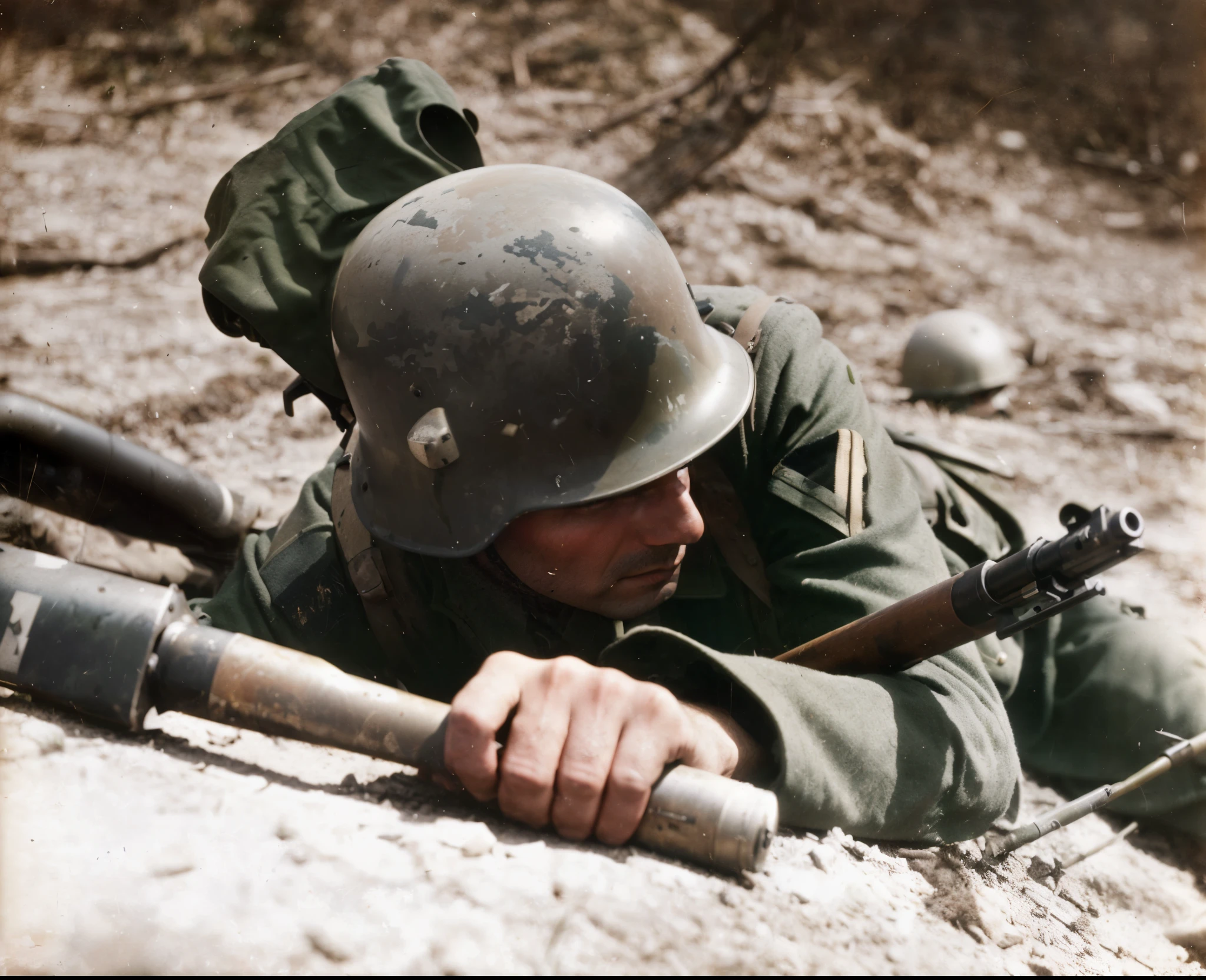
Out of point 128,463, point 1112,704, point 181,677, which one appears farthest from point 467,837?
point 1112,704

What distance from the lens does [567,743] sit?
1.42 metres

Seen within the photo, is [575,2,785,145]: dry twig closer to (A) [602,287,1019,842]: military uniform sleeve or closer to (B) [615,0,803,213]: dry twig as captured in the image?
(B) [615,0,803,213]: dry twig

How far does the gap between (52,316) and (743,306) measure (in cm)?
404

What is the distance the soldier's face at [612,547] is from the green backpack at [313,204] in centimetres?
67

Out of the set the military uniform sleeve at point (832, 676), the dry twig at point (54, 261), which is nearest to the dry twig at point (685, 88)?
the dry twig at point (54, 261)

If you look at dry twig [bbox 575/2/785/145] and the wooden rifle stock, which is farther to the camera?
dry twig [bbox 575/2/785/145]

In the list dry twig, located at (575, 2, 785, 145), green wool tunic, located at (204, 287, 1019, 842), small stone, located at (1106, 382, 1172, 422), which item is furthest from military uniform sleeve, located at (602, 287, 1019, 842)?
dry twig, located at (575, 2, 785, 145)

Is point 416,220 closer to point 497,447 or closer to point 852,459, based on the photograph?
point 497,447

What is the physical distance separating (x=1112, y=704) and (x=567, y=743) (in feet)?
6.98

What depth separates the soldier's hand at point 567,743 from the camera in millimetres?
1410

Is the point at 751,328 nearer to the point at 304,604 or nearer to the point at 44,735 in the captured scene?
the point at 304,604

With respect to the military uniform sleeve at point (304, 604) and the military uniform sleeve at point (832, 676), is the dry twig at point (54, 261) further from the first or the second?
the military uniform sleeve at point (832, 676)

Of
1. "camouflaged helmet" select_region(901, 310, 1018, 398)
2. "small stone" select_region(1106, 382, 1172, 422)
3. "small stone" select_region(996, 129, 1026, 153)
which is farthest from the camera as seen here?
"small stone" select_region(996, 129, 1026, 153)

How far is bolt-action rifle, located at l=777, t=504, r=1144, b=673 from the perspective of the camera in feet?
4.90
